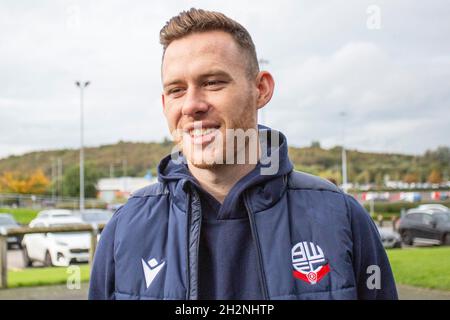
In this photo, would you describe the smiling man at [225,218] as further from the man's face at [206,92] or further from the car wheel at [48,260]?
the car wheel at [48,260]

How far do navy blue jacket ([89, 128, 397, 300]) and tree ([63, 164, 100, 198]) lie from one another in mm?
61354

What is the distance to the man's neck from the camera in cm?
177

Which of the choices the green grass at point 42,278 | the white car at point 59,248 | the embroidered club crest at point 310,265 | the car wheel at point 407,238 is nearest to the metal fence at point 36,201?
the car wheel at point 407,238

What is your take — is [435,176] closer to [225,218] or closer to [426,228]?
[426,228]

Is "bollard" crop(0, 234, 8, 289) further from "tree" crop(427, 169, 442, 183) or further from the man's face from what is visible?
"tree" crop(427, 169, 442, 183)

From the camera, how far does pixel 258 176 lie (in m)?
1.74

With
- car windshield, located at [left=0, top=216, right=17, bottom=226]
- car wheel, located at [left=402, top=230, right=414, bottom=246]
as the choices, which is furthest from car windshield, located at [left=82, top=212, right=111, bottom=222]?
car wheel, located at [left=402, top=230, right=414, bottom=246]

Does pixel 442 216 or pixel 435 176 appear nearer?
pixel 442 216

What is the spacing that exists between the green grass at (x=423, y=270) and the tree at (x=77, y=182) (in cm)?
5383

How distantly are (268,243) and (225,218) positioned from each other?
15 centimetres

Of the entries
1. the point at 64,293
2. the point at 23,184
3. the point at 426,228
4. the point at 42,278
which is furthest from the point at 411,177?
the point at 64,293

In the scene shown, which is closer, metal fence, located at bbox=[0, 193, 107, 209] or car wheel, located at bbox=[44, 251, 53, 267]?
car wheel, located at bbox=[44, 251, 53, 267]
